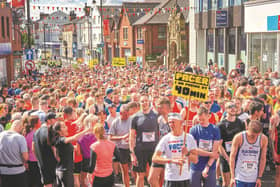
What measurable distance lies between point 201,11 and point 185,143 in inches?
1226

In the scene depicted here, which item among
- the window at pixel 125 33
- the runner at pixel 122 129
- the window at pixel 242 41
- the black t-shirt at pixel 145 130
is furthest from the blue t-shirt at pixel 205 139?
the window at pixel 125 33

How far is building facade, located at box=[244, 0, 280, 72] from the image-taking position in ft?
73.5

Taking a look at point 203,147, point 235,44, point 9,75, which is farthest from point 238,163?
point 9,75

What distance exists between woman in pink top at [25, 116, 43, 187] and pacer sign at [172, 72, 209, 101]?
2.68 metres

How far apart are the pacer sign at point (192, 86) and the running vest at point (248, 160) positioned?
129 centimetres

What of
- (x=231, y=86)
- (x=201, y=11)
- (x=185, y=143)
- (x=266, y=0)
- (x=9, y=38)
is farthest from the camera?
(x=201, y=11)

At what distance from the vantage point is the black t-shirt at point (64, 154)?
687 cm

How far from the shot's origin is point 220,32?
32.2m

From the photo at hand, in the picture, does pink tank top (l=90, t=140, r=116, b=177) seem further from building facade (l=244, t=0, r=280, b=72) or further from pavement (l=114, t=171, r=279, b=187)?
building facade (l=244, t=0, r=280, b=72)

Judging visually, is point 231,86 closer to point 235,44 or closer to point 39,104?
point 39,104

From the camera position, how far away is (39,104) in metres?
8.87

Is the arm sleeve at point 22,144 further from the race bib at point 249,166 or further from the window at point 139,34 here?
the window at point 139,34

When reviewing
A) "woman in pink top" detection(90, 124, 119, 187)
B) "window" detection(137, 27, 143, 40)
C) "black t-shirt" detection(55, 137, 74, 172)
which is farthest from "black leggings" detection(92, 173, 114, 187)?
"window" detection(137, 27, 143, 40)

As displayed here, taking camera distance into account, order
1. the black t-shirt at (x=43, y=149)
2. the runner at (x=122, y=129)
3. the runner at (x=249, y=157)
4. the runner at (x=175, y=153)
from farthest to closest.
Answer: the runner at (x=122, y=129), the black t-shirt at (x=43, y=149), the runner at (x=249, y=157), the runner at (x=175, y=153)
